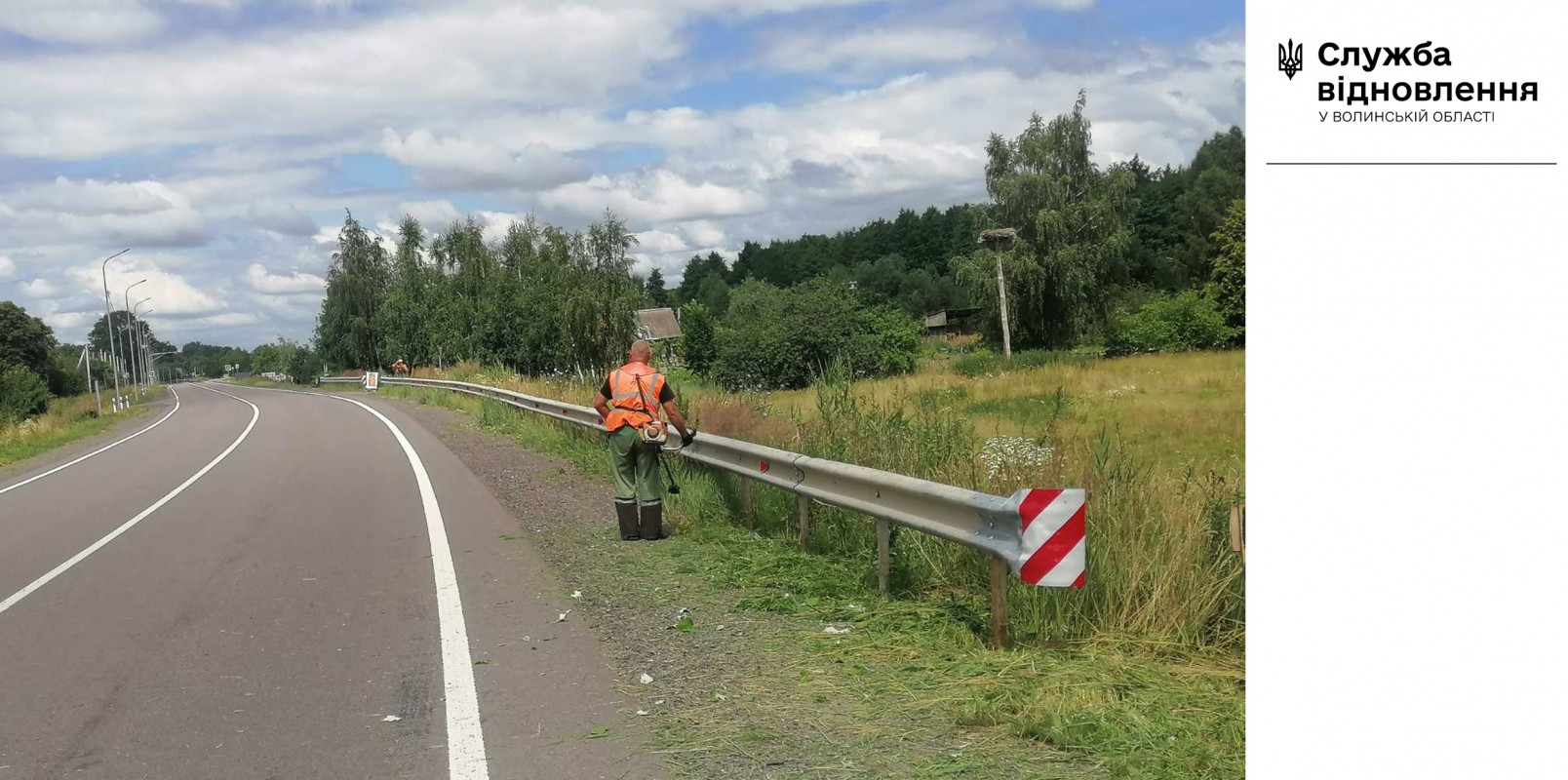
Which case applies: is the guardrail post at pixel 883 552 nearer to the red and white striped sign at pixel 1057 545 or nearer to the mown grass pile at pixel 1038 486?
the mown grass pile at pixel 1038 486

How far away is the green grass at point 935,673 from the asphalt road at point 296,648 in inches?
25.0

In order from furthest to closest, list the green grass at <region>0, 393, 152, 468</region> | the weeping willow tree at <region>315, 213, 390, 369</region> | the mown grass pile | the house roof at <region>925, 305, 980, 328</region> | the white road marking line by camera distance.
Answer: the house roof at <region>925, 305, 980, 328</region> < the weeping willow tree at <region>315, 213, 390, 369</region> < the green grass at <region>0, 393, 152, 468</region> < the white road marking line < the mown grass pile

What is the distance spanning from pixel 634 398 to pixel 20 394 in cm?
4406

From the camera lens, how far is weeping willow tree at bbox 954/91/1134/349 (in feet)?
196

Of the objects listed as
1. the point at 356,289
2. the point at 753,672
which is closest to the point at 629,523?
the point at 753,672

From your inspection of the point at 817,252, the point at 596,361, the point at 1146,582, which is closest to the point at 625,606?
the point at 1146,582

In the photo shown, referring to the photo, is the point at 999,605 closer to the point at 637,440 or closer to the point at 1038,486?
the point at 1038,486

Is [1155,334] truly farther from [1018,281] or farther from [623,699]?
[623,699]

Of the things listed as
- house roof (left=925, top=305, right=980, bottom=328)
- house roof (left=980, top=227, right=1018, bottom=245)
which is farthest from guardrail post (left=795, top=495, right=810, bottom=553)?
house roof (left=925, top=305, right=980, bottom=328)

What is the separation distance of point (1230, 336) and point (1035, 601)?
57240mm

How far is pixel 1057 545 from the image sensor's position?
223 inches

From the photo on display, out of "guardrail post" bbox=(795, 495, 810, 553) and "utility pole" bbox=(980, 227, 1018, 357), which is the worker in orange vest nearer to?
"guardrail post" bbox=(795, 495, 810, 553)

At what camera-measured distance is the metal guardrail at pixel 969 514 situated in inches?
223

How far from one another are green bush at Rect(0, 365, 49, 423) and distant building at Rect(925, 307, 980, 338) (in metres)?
86.5
